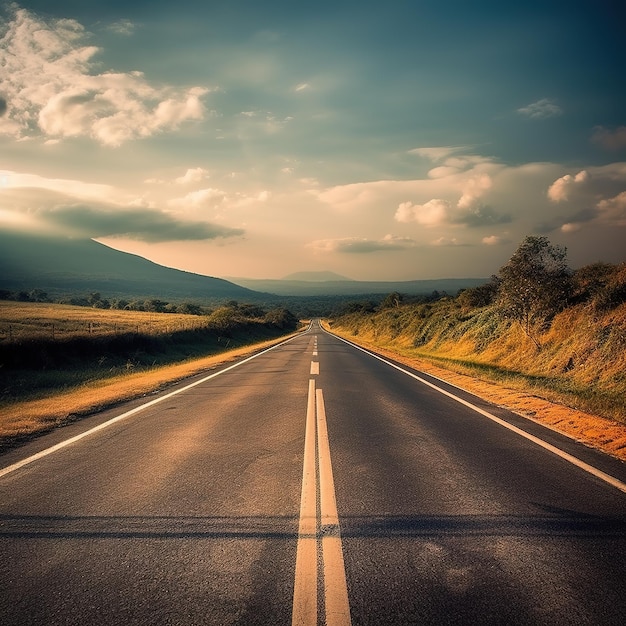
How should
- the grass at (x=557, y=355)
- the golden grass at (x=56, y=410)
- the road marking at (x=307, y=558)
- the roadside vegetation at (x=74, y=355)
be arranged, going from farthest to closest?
the roadside vegetation at (x=74, y=355), the grass at (x=557, y=355), the golden grass at (x=56, y=410), the road marking at (x=307, y=558)

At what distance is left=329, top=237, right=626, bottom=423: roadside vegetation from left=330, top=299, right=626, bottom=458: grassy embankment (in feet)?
0.11

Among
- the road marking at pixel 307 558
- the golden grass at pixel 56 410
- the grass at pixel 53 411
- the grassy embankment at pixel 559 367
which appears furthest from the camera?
the grassy embankment at pixel 559 367

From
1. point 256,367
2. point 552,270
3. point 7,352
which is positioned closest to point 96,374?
point 7,352

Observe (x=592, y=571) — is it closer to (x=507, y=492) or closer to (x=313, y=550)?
(x=507, y=492)

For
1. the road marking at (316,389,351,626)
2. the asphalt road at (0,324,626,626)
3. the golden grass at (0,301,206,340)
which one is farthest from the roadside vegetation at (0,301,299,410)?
the road marking at (316,389,351,626)

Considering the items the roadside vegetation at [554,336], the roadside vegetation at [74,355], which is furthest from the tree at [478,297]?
the roadside vegetation at [74,355]

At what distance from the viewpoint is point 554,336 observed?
1659cm

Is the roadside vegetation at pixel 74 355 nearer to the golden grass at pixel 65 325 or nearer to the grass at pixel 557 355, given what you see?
the golden grass at pixel 65 325

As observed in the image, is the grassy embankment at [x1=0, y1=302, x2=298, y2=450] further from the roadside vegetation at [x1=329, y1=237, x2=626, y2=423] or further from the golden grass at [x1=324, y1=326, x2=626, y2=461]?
the roadside vegetation at [x1=329, y1=237, x2=626, y2=423]

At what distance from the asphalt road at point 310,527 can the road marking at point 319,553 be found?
0.6 inches

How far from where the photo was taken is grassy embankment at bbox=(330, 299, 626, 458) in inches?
296

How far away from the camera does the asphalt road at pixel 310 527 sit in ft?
8.34

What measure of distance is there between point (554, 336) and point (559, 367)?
9.13ft

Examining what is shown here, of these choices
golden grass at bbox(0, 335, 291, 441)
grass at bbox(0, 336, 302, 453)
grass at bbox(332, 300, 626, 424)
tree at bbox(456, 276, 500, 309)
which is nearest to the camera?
grass at bbox(0, 336, 302, 453)
